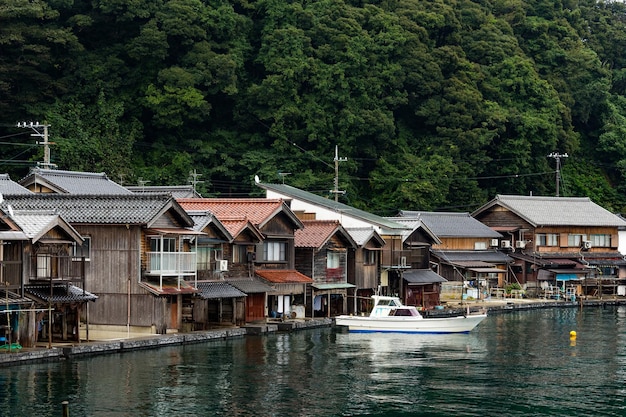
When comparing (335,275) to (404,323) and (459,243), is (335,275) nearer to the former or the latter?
(404,323)

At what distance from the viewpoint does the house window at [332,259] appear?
59750 mm

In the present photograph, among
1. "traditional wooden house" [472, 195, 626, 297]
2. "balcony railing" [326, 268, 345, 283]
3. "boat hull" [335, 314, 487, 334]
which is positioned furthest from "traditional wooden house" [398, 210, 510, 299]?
"boat hull" [335, 314, 487, 334]

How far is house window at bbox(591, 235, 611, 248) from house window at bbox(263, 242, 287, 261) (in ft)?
125

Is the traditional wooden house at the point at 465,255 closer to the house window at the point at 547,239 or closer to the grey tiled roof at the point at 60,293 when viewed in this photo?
the house window at the point at 547,239

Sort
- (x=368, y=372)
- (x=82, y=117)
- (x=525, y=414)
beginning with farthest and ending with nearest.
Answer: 1. (x=82, y=117)
2. (x=368, y=372)
3. (x=525, y=414)

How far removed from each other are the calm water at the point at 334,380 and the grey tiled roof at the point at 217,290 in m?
2.31

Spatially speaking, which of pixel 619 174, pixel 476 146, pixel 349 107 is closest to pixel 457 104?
pixel 476 146

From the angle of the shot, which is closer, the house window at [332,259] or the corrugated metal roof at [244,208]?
the corrugated metal roof at [244,208]

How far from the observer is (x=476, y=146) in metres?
91.8

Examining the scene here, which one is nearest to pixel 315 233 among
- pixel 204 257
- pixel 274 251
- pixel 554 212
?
pixel 274 251

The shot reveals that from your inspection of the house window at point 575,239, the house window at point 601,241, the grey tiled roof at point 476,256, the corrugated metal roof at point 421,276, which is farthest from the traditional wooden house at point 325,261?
the house window at point 601,241

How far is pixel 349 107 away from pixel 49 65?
78.4 feet

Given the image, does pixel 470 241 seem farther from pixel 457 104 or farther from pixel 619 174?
pixel 619 174

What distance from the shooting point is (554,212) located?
8544 centimetres
